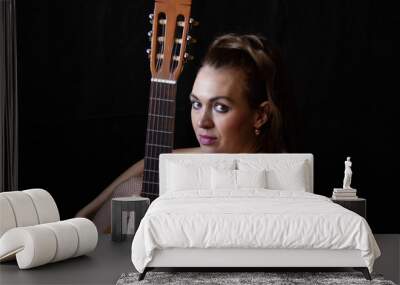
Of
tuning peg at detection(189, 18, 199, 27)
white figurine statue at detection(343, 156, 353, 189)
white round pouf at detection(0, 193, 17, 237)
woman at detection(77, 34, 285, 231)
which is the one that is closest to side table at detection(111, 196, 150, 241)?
woman at detection(77, 34, 285, 231)

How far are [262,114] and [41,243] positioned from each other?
2362 millimetres

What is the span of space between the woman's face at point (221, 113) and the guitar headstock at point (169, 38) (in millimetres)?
270

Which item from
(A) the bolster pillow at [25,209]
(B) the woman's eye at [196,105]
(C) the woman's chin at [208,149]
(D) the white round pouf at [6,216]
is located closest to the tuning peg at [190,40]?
(B) the woman's eye at [196,105]

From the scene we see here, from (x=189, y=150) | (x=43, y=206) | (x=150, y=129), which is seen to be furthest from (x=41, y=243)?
(x=189, y=150)

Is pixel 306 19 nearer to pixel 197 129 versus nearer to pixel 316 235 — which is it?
pixel 197 129

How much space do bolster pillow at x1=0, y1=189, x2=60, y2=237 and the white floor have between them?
2464mm

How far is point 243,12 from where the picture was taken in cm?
653

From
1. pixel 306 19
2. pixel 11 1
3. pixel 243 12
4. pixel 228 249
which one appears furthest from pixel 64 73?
pixel 228 249

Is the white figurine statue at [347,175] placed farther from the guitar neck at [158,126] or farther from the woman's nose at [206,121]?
the guitar neck at [158,126]

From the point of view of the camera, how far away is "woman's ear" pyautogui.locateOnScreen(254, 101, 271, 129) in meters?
6.33

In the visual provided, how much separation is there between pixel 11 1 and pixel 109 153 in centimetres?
161

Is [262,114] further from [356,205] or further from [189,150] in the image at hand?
[356,205]

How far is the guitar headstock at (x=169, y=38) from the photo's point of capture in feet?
20.8

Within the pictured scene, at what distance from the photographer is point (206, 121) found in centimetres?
642
